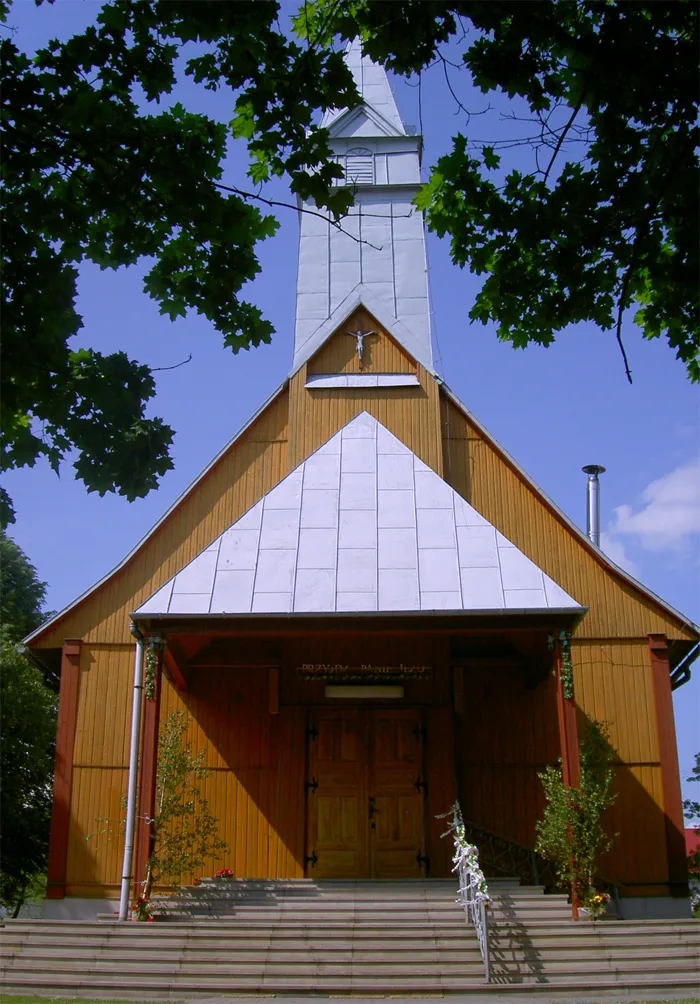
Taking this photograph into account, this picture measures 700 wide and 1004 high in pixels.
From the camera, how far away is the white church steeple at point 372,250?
18.2m

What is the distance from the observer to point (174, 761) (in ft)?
41.5

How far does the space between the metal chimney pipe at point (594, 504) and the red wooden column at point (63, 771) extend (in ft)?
45.6

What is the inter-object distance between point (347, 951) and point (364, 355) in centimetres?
1033

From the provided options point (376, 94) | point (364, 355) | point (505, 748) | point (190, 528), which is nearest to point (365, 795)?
point (505, 748)

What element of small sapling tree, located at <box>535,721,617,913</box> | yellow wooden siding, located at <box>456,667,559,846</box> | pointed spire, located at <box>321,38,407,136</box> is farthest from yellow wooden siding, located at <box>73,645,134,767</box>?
pointed spire, located at <box>321,38,407,136</box>

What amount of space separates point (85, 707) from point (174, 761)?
3354mm

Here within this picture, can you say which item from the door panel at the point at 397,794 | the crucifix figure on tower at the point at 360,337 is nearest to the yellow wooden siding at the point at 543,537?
the crucifix figure on tower at the point at 360,337

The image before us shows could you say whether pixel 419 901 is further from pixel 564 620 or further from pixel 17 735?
pixel 17 735

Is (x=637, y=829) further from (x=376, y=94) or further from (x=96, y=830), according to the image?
(x=376, y=94)

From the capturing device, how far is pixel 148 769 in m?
11.8

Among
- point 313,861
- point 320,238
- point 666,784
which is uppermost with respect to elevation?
point 320,238

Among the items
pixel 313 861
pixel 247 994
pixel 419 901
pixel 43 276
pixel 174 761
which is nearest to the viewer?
pixel 43 276

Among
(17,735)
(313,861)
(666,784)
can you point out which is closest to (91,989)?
(313,861)

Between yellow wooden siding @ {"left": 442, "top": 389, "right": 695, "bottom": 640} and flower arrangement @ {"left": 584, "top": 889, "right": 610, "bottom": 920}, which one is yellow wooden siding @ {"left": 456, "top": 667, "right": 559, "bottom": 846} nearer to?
yellow wooden siding @ {"left": 442, "top": 389, "right": 695, "bottom": 640}
